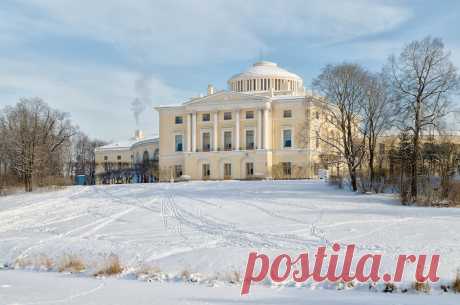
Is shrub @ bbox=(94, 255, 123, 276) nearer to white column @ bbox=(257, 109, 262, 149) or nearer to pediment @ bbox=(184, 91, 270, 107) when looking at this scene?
white column @ bbox=(257, 109, 262, 149)

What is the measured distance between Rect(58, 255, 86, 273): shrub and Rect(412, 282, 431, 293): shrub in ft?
26.6

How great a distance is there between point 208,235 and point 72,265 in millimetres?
5294

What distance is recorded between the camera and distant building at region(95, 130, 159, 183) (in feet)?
200

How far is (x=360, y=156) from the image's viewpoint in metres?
33.7

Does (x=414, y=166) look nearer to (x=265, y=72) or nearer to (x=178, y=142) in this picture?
(x=178, y=142)

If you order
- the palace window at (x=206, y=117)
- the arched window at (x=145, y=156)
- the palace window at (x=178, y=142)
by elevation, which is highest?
the palace window at (x=206, y=117)

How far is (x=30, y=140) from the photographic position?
4519 centimetres

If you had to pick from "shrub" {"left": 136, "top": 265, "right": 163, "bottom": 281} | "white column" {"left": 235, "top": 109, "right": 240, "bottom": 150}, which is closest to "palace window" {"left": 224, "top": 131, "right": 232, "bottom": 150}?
"white column" {"left": 235, "top": 109, "right": 240, "bottom": 150}

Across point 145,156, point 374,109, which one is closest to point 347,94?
point 374,109

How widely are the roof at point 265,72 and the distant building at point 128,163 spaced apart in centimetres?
1428

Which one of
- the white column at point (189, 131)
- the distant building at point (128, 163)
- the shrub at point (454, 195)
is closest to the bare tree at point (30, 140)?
the distant building at point (128, 163)

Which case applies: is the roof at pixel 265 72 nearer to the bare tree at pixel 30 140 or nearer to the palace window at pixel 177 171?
the palace window at pixel 177 171

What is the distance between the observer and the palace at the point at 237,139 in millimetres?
58338

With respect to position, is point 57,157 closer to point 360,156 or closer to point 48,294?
point 360,156
